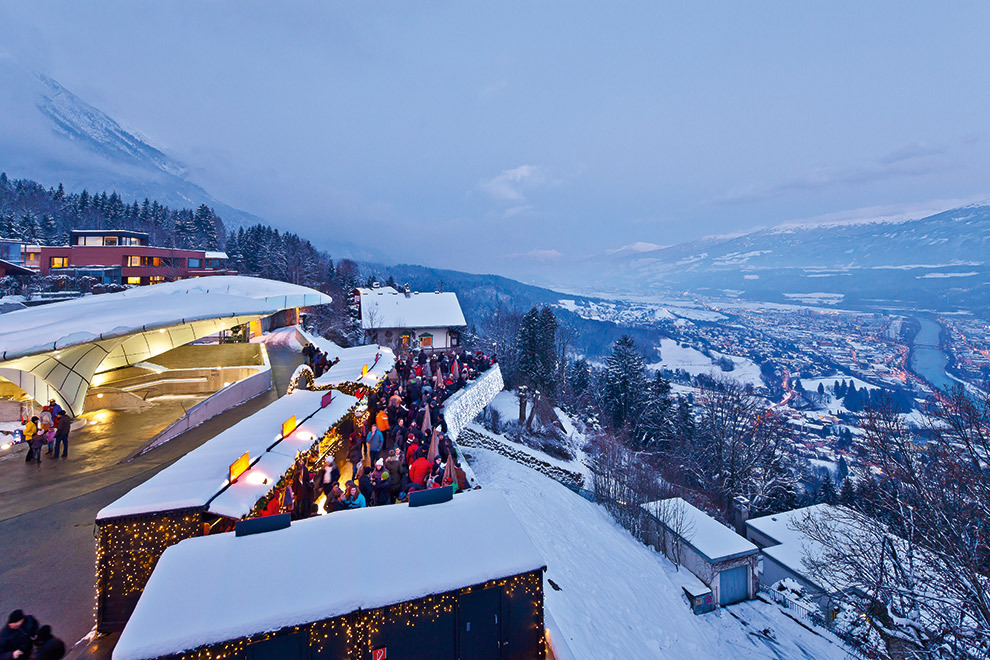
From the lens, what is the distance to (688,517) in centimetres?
2116

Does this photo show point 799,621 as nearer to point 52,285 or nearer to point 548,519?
point 548,519

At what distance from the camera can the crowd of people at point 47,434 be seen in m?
11.2

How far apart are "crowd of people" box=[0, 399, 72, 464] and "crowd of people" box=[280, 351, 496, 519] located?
760 cm

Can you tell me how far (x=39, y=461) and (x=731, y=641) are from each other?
78.0 feet

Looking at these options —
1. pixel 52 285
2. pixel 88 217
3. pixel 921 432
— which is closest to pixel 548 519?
→ pixel 921 432

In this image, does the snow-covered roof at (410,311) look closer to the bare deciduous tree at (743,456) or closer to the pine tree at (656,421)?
the pine tree at (656,421)

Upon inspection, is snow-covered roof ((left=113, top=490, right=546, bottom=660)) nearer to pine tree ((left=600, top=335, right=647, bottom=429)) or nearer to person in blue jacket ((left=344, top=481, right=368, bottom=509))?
person in blue jacket ((left=344, top=481, right=368, bottom=509))

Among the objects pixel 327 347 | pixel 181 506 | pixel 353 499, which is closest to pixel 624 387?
pixel 327 347

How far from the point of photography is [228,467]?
7.40 metres

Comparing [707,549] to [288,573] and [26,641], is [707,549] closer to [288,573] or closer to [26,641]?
[288,573]

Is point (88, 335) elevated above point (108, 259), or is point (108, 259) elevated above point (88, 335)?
point (108, 259)

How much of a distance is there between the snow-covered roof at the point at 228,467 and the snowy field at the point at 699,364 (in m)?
94.0

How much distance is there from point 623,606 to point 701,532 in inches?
338

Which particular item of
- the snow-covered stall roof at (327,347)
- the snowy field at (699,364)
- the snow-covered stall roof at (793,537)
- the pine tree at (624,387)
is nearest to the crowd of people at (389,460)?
the snow-covered stall roof at (327,347)
